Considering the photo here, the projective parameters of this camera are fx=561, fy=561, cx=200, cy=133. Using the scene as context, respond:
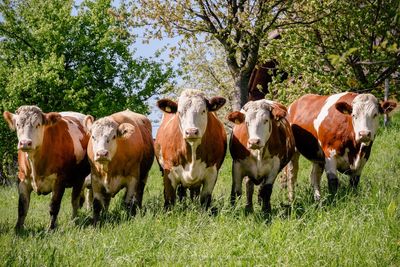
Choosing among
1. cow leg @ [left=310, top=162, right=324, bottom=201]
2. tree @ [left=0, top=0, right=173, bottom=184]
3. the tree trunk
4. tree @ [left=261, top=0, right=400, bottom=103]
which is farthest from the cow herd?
tree @ [left=0, top=0, right=173, bottom=184]

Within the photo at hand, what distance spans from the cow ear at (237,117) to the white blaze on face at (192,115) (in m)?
0.45

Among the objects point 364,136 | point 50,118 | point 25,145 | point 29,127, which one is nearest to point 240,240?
point 364,136

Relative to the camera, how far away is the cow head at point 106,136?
852 cm

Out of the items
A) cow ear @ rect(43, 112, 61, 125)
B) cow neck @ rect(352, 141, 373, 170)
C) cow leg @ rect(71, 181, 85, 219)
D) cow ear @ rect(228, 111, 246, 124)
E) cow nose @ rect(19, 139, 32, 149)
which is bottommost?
cow leg @ rect(71, 181, 85, 219)

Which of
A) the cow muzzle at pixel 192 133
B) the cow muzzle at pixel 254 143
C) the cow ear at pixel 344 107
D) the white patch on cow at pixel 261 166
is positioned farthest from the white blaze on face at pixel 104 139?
the cow ear at pixel 344 107

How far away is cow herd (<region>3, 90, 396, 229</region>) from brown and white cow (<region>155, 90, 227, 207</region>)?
16 millimetres

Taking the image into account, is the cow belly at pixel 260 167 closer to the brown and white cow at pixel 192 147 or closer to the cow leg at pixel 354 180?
the brown and white cow at pixel 192 147

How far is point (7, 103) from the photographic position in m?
28.4

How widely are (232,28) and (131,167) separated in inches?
265

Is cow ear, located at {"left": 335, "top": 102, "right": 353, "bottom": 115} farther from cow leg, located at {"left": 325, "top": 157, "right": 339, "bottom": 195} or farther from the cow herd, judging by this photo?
cow leg, located at {"left": 325, "top": 157, "right": 339, "bottom": 195}

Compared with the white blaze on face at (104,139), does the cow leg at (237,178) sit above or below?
below

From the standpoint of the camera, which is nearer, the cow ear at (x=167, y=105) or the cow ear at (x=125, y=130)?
the cow ear at (x=167, y=105)

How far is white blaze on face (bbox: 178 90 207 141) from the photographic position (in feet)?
26.2

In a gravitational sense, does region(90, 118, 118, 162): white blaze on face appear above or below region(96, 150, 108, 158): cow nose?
above
